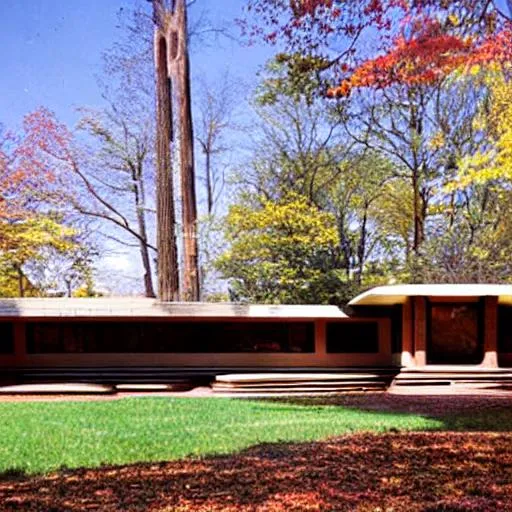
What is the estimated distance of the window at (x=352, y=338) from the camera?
1198 cm

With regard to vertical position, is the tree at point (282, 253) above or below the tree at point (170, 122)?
below

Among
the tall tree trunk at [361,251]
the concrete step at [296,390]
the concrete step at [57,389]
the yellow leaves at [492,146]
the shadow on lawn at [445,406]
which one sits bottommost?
the concrete step at [296,390]

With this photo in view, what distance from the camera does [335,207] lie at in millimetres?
11766

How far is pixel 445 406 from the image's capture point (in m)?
7.41

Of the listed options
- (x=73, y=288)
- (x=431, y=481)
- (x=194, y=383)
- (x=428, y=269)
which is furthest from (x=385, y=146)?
(x=73, y=288)

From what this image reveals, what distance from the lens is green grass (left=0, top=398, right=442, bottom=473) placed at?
4.38 meters

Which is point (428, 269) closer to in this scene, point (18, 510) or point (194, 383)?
point (194, 383)

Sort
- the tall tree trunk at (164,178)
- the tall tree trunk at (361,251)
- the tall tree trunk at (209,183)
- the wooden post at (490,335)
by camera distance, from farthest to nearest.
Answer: the tall tree trunk at (361,251) → the wooden post at (490,335) → the tall tree trunk at (209,183) → the tall tree trunk at (164,178)

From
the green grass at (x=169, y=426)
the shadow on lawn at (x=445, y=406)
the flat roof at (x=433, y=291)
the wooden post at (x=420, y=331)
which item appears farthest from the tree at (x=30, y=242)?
the wooden post at (x=420, y=331)

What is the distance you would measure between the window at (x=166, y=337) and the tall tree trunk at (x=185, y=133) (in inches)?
100

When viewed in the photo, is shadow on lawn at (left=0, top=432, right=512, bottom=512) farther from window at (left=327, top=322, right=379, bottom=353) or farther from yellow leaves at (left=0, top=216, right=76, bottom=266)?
yellow leaves at (left=0, top=216, right=76, bottom=266)

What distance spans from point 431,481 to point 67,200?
31.9 ft

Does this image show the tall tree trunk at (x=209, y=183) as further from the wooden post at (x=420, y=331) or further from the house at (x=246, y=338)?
the wooden post at (x=420, y=331)

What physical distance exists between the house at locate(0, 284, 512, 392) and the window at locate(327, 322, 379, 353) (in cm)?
2
